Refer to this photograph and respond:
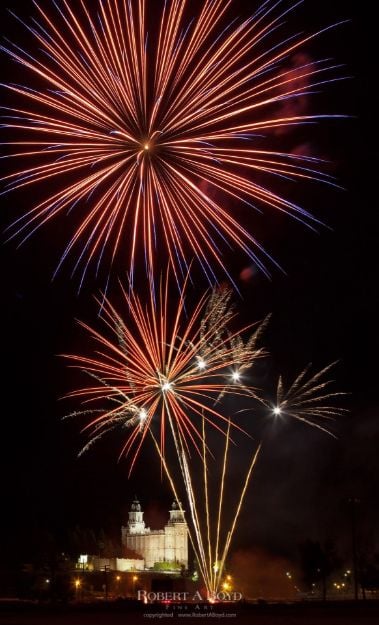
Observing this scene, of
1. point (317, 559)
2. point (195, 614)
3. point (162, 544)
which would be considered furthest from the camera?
point (162, 544)

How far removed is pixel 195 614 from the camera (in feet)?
90.8

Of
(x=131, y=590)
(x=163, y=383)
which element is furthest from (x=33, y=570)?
(x=163, y=383)

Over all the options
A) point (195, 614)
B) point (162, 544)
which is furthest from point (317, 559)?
point (162, 544)

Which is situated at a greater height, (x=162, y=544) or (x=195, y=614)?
(x=162, y=544)

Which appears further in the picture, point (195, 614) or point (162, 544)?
point (162, 544)

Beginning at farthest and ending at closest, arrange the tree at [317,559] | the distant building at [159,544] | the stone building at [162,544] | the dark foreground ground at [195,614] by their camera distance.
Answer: the stone building at [162,544] → the distant building at [159,544] → the tree at [317,559] → the dark foreground ground at [195,614]

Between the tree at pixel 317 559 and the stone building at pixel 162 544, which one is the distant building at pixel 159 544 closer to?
the stone building at pixel 162 544

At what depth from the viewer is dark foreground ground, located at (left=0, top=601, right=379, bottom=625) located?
26047 millimetres

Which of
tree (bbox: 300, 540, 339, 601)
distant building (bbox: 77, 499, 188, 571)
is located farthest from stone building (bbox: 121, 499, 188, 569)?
tree (bbox: 300, 540, 339, 601)

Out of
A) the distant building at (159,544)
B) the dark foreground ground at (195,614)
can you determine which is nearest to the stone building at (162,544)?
the distant building at (159,544)

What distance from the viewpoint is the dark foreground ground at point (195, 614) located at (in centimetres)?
2605

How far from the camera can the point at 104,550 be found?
368 feet

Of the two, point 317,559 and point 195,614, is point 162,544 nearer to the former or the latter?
point 317,559

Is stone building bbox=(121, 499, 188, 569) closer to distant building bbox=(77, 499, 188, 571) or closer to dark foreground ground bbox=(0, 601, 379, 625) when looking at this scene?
distant building bbox=(77, 499, 188, 571)
